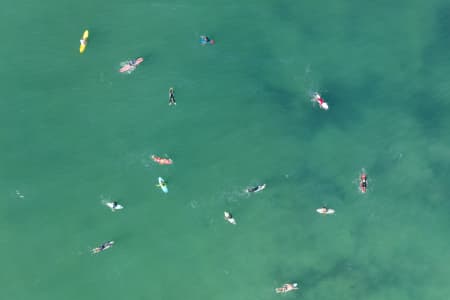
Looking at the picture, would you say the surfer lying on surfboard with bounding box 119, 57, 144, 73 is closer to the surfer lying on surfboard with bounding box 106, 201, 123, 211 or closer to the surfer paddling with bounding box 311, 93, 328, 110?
the surfer lying on surfboard with bounding box 106, 201, 123, 211

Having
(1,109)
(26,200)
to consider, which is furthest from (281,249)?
(1,109)

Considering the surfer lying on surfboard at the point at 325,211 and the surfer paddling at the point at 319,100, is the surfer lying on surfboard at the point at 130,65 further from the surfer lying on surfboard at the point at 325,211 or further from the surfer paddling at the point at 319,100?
the surfer lying on surfboard at the point at 325,211

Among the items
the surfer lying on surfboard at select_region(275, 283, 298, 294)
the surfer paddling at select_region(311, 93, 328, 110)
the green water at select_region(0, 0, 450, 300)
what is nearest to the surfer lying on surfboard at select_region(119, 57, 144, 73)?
the green water at select_region(0, 0, 450, 300)

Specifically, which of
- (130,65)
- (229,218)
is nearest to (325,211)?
(229,218)

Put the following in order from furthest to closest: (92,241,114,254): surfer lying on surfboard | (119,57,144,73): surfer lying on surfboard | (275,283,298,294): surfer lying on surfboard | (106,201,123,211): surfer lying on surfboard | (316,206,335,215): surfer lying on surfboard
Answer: (316,206,335,215): surfer lying on surfboard, (119,57,144,73): surfer lying on surfboard, (275,283,298,294): surfer lying on surfboard, (106,201,123,211): surfer lying on surfboard, (92,241,114,254): surfer lying on surfboard

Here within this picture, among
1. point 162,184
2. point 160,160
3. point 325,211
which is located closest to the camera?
point 162,184

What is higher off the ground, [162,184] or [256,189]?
[162,184]

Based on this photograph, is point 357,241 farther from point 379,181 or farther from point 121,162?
point 121,162

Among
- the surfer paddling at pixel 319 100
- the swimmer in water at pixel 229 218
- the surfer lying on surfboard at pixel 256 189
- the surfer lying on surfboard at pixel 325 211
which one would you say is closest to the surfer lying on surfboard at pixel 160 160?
the swimmer in water at pixel 229 218

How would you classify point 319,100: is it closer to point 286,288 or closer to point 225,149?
point 225,149
